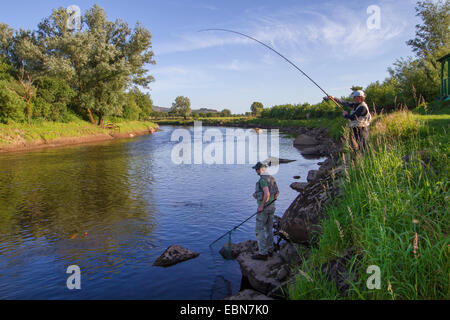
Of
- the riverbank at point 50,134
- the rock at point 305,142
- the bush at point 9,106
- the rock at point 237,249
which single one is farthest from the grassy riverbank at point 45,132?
the rock at point 237,249

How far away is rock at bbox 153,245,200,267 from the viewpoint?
27.8 ft

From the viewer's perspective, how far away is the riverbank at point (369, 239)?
15.2ft

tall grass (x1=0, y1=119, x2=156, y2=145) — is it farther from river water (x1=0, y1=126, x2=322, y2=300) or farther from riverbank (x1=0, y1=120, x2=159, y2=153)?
river water (x1=0, y1=126, x2=322, y2=300)

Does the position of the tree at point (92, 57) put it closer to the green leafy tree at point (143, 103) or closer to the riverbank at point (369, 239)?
the green leafy tree at point (143, 103)

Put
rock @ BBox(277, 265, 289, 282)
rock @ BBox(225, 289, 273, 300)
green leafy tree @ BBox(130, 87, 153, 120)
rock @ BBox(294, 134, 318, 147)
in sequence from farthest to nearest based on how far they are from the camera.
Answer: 1. green leafy tree @ BBox(130, 87, 153, 120)
2. rock @ BBox(294, 134, 318, 147)
3. rock @ BBox(277, 265, 289, 282)
4. rock @ BBox(225, 289, 273, 300)

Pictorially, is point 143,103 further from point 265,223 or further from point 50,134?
point 265,223

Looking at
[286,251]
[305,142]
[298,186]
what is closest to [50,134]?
[305,142]

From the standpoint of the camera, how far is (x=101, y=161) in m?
27.2

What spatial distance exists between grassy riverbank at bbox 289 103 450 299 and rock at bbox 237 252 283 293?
0.77 m

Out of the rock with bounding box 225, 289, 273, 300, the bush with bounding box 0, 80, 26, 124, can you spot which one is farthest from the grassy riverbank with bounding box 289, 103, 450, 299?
the bush with bounding box 0, 80, 26, 124

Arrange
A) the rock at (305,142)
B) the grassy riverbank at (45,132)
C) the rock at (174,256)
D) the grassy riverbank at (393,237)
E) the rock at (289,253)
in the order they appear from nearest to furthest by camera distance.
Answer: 1. the grassy riverbank at (393,237)
2. the rock at (289,253)
3. the rock at (174,256)
4. the grassy riverbank at (45,132)
5. the rock at (305,142)
